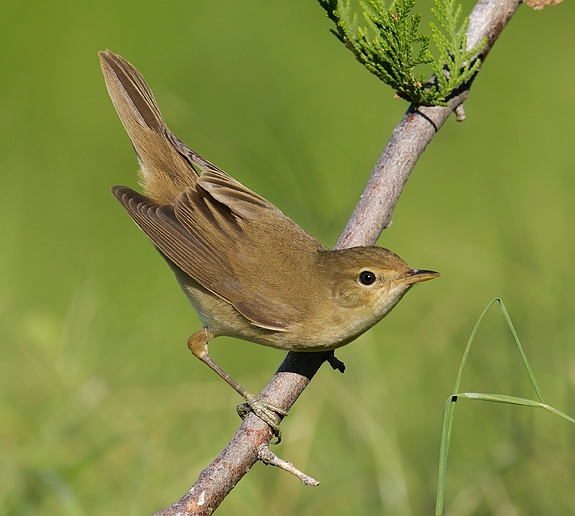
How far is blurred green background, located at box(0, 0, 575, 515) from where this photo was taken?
4.16m

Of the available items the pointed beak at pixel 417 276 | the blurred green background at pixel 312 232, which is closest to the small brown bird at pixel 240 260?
the pointed beak at pixel 417 276

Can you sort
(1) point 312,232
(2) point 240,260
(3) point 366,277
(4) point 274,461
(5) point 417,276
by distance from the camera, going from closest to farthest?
(4) point 274,461
(5) point 417,276
(3) point 366,277
(2) point 240,260
(1) point 312,232

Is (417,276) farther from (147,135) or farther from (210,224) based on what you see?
(147,135)

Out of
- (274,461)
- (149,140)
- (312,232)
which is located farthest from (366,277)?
(312,232)

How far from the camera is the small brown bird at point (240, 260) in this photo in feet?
11.7

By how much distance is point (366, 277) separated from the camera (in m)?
3.57

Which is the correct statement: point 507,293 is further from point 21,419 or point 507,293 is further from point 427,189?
point 21,419

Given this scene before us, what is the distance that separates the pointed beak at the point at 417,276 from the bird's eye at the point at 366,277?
0.45 ft

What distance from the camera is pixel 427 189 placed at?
27.4ft

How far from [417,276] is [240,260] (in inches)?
35.2

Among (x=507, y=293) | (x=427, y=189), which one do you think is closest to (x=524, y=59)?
(x=427, y=189)

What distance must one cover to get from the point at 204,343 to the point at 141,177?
96 cm

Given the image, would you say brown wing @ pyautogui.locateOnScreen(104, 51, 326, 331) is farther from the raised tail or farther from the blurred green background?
the blurred green background

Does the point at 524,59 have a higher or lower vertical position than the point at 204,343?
higher
